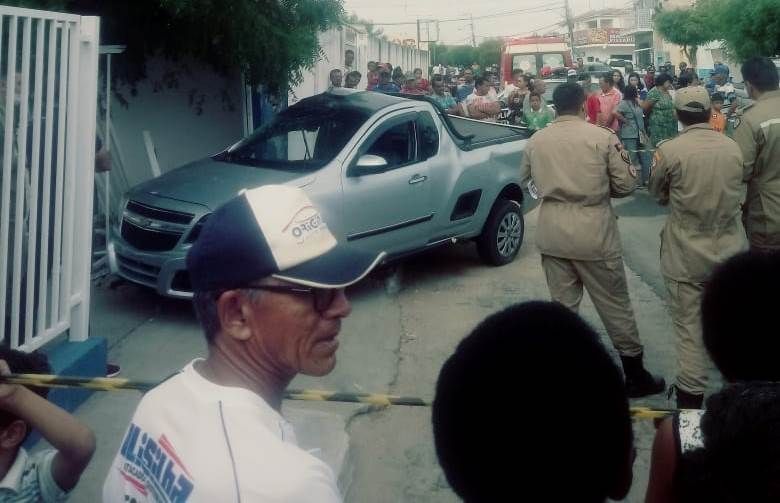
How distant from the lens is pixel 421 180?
758cm

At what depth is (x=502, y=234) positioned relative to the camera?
28.3 ft

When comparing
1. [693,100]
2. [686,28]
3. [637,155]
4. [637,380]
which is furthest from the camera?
[686,28]

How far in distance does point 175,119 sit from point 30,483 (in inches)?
348

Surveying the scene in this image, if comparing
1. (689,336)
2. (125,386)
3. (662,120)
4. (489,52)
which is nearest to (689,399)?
(689,336)

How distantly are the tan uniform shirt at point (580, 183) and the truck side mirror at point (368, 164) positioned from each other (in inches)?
84.4

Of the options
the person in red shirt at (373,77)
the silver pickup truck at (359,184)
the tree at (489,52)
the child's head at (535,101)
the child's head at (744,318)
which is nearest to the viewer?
the child's head at (744,318)

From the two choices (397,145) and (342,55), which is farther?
(342,55)

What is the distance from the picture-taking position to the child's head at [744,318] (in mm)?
2580

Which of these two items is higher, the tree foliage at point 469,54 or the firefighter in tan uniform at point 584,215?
the tree foliage at point 469,54

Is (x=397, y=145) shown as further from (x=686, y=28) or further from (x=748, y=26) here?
(x=686, y=28)

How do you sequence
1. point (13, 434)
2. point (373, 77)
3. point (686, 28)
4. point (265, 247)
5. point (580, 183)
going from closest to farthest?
point (265, 247) → point (13, 434) → point (580, 183) → point (373, 77) → point (686, 28)

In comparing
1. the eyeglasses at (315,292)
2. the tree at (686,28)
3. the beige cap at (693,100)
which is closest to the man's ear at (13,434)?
the eyeglasses at (315,292)

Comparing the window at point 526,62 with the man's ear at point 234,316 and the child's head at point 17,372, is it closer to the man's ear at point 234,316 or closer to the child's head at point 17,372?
the child's head at point 17,372

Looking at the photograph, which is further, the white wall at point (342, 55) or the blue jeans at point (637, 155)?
the white wall at point (342, 55)
